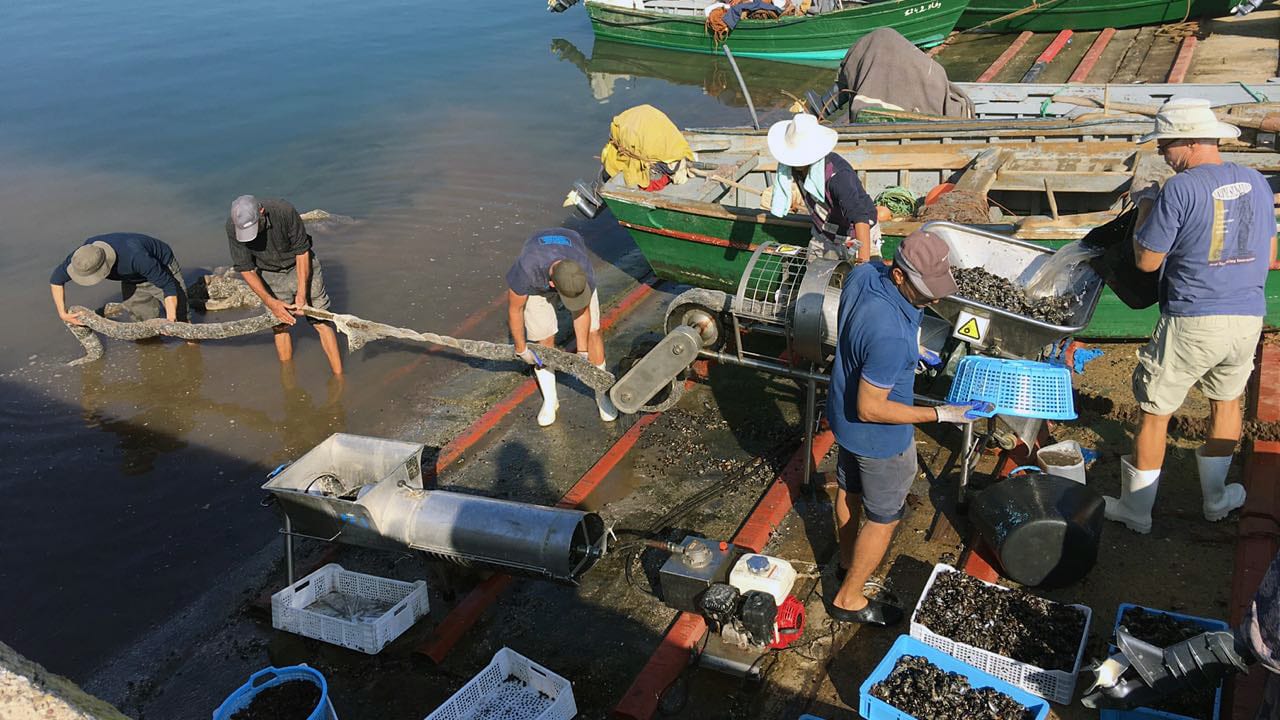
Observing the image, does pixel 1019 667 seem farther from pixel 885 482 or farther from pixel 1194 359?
pixel 1194 359

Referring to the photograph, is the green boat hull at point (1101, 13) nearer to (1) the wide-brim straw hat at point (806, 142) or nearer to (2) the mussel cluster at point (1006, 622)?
(1) the wide-brim straw hat at point (806, 142)

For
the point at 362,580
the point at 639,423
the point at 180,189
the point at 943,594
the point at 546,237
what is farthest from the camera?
the point at 180,189

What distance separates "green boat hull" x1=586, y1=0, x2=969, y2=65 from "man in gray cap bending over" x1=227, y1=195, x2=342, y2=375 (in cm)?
1398

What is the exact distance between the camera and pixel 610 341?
27.8 ft

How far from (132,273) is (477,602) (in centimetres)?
612

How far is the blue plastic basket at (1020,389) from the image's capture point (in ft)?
14.7

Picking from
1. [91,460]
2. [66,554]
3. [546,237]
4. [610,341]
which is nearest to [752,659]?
[546,237]

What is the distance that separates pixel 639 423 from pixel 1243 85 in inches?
333

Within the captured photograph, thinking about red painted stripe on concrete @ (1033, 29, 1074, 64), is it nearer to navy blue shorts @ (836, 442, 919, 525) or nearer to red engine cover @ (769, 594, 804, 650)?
navy blue shorts @ (836, 442, 919, 525)

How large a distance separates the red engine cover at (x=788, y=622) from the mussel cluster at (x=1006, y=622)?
1.93 ft

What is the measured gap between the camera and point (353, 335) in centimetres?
790

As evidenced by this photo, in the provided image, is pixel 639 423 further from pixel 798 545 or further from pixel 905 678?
pixel 905 678

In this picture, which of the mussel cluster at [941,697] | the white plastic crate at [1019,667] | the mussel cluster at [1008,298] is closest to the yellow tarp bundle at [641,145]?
the mussel cluster at [1008,298]

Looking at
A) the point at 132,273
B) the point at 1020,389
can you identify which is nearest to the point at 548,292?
the point at 1020,389
